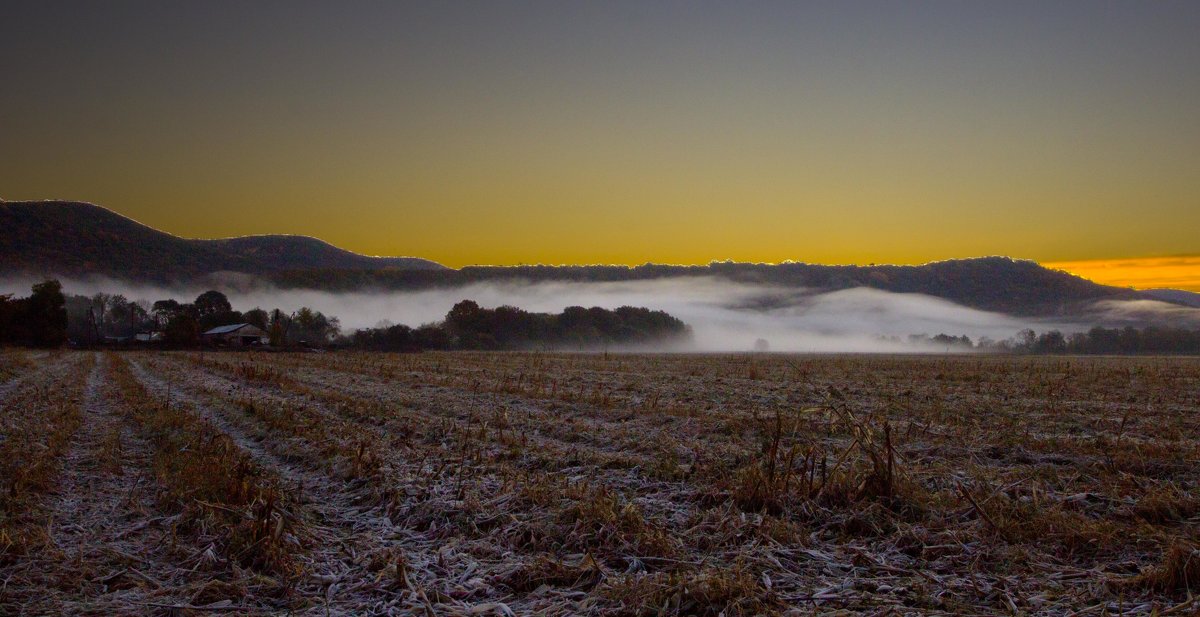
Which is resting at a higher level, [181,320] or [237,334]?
[181,320]

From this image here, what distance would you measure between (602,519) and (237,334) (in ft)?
351

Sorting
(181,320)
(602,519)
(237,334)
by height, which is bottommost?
(602,519)

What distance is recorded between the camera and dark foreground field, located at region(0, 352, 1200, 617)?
511 centimetres

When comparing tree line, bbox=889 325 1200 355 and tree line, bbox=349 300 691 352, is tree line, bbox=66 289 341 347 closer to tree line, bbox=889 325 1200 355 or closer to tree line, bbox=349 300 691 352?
tree line, bbox=349 300 691 352

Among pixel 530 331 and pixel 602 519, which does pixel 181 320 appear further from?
pixel 602 519

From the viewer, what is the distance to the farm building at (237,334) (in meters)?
95.9

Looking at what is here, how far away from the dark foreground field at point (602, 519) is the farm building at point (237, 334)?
92.3m

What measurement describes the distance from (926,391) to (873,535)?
15369mm

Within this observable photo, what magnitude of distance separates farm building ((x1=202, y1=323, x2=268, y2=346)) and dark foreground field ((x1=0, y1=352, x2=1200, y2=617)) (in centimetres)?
9231

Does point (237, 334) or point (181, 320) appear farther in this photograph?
point (237, 334)

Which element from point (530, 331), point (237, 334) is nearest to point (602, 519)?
point (237, 334)

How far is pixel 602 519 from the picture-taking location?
6496 millimetres

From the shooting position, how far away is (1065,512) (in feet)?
22.0

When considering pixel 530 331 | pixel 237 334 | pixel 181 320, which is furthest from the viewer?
pixel 530 331
